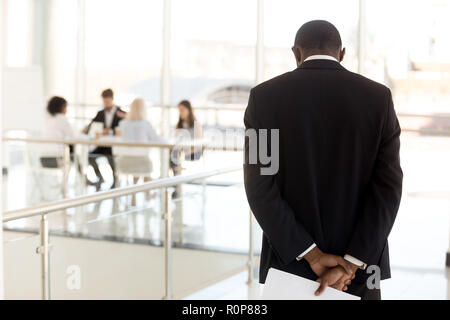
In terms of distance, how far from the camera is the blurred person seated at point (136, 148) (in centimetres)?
718

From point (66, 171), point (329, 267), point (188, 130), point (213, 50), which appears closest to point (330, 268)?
point (329, 267)

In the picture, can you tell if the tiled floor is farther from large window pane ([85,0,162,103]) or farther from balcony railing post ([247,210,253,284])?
large window pane ([85,0,162,103])

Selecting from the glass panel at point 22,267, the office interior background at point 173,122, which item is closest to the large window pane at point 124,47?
the office interior background at point 173,122

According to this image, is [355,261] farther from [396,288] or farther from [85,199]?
[396,288]

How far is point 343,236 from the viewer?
204 centimetres

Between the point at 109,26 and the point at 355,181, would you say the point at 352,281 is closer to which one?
the point at 355,181

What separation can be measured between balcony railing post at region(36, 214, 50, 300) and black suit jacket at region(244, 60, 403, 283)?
147 cm

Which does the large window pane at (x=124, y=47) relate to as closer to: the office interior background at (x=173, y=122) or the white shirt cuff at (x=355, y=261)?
the office interior background at (x=173, y=122)

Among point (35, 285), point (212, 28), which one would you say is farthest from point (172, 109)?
point (35, 285)

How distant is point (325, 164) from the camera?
1.99 m

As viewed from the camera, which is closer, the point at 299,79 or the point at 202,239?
the point at 299,79

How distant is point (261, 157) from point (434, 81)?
766 centimetres

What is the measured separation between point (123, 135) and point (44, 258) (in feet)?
14.1
